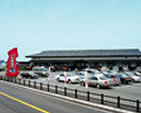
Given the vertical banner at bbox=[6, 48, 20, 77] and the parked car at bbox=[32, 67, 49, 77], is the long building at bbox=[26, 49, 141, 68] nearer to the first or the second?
the parked car at bbox=[32, 67, 49, 77]

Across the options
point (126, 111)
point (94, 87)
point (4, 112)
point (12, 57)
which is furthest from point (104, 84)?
point (12, 57)

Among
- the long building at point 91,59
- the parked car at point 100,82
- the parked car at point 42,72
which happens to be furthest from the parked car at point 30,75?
the long building at point 91,59

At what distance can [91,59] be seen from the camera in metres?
75.9

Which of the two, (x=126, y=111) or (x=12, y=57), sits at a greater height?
(x=12, y=57)

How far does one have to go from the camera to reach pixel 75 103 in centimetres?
1711

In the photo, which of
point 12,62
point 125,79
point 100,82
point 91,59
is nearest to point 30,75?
point 12,62

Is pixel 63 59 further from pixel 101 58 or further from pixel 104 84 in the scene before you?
pixel 104 84

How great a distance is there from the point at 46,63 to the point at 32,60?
6407mm

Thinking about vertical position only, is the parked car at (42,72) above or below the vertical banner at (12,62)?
below

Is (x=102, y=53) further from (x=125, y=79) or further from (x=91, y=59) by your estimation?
(x=125, y=79)

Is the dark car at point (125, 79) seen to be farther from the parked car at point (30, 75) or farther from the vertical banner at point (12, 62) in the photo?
the vertical banner at point (12, 62)

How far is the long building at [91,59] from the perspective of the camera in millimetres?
71062

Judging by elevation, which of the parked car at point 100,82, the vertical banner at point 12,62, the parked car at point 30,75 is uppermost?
the vertical banner at point 12,62

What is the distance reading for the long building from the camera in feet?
233
